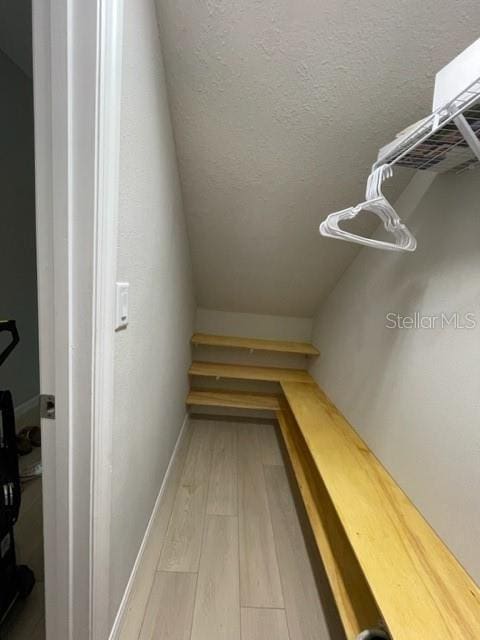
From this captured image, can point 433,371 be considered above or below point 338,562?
above

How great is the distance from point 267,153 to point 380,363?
114 cm

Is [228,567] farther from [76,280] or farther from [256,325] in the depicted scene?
[256,325]

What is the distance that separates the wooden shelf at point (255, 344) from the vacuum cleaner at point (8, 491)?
154 centimetres

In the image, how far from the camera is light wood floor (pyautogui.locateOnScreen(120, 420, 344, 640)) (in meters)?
1.06

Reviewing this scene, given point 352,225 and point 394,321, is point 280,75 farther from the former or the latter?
point 394,321

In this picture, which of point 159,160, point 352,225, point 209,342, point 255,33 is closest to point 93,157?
point 159,160

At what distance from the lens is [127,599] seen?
108cm

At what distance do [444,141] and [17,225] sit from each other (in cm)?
261

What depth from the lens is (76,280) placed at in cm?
Answer: 64

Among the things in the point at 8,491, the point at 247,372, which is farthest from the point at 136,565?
the point at 247,372

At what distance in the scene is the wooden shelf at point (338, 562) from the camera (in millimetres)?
883

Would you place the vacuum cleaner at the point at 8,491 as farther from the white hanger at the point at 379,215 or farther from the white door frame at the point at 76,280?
the white hanger at the point at 379,215

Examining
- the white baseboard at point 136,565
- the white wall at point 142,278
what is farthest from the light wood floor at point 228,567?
the white wall at point 142,278

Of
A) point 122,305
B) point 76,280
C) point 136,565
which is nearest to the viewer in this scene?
point 76,280
